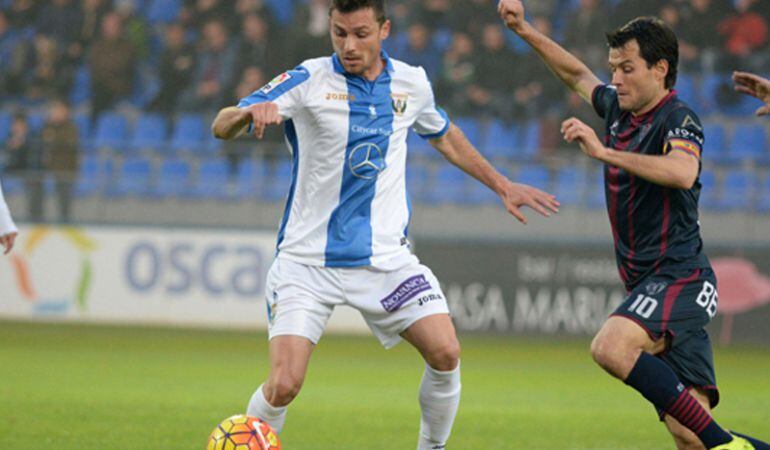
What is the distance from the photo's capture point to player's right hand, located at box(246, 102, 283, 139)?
578cm

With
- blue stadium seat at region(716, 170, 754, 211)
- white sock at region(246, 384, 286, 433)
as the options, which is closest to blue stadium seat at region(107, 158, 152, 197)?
blue stadium seat at region(716, 170, 754, 211)

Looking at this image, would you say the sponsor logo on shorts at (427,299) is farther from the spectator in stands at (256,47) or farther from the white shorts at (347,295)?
the spectator in stands at (256,47)

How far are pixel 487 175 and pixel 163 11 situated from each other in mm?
16899

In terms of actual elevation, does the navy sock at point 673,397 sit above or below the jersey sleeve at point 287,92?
below

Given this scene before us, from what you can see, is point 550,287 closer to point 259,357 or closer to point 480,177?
point 259,357

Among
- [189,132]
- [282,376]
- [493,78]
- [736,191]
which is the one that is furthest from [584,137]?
[189,132]

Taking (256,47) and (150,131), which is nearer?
(256,47)

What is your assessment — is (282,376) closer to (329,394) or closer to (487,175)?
(487,175)

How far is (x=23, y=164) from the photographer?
18.3m

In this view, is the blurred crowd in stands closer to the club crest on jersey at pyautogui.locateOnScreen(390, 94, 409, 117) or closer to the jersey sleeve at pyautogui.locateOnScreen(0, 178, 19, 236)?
the jersey sleeve at pyautogui.locateOnScreen(0, 178, 19, 236)

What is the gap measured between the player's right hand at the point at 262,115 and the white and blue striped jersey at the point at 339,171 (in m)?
0.42

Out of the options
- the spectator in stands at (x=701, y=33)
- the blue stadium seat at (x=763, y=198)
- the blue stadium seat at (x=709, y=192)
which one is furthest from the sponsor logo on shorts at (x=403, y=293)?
the spectator in stands at (x=701, y=33)

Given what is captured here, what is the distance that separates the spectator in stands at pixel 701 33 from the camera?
1861cm

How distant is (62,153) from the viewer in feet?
59.3
